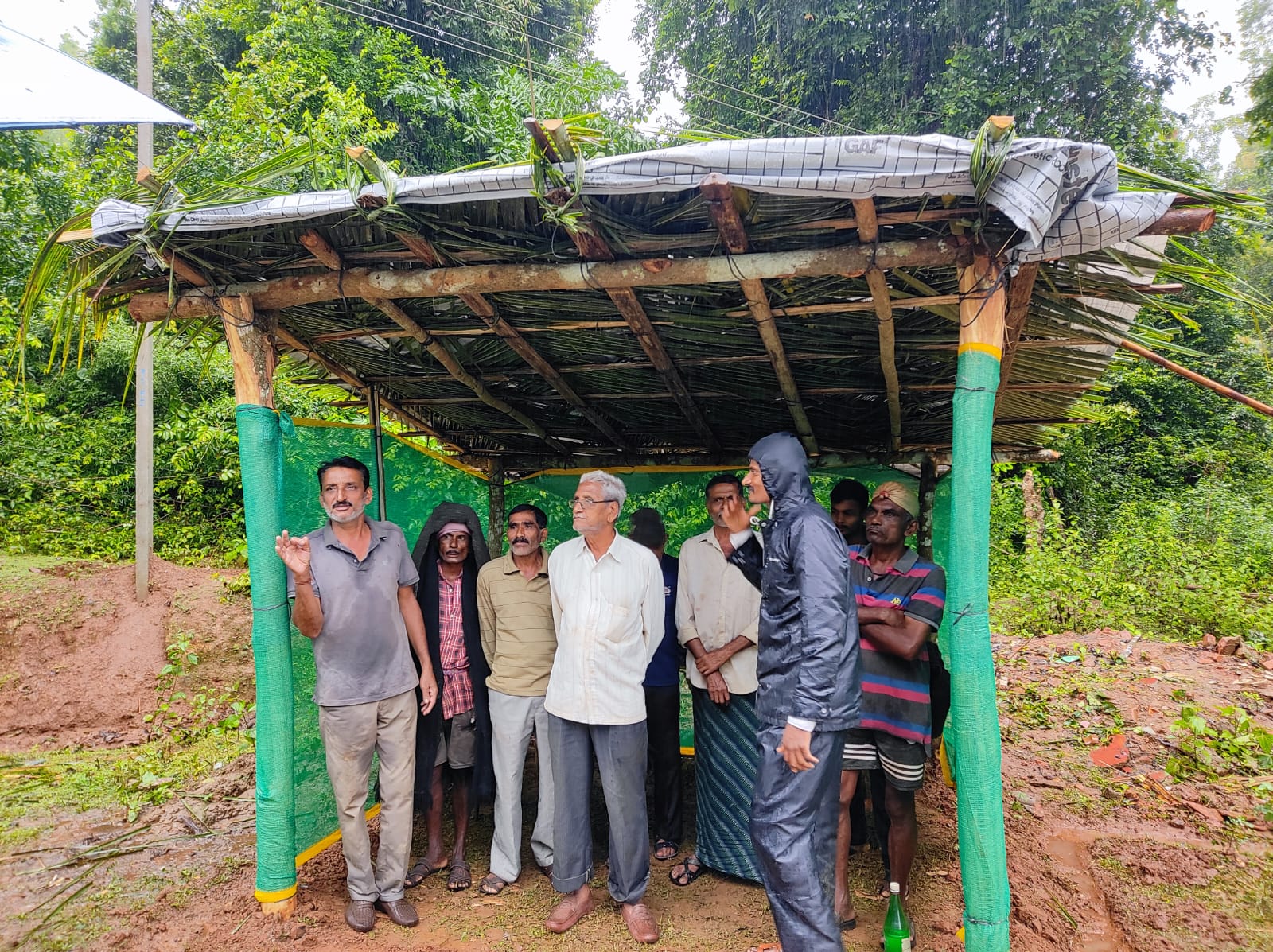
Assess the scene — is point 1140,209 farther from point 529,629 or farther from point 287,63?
point 287,63

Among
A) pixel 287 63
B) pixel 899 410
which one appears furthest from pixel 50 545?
pixel 899 410

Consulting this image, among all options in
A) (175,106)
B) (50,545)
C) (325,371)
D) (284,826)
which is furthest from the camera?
(175,106)

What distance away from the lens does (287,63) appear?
11.3 m

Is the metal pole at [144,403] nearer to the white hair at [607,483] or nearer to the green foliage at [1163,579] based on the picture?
the white hair at [607,483]

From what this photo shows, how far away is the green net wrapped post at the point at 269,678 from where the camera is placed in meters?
3.42

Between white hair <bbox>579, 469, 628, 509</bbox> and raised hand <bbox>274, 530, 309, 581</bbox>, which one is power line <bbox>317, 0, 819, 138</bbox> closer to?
white hair <bbox>579, 469, 628, 509</bbox>

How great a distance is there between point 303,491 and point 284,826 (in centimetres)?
149

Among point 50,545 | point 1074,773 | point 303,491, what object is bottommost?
point 1074,773

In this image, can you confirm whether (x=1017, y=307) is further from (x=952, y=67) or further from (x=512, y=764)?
(x=952, y=67)

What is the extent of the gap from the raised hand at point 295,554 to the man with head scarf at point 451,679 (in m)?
0.84

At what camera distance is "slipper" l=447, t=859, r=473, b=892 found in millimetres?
3812

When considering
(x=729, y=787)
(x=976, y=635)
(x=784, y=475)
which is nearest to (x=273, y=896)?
(x=729, y=787)

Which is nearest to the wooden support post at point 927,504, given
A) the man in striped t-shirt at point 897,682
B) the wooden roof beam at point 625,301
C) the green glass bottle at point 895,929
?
the wooden roof beam at point 625,301

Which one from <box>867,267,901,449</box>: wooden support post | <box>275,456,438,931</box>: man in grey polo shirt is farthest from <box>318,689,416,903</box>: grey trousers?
<box>867,267,901,449</box>: wooden support post
